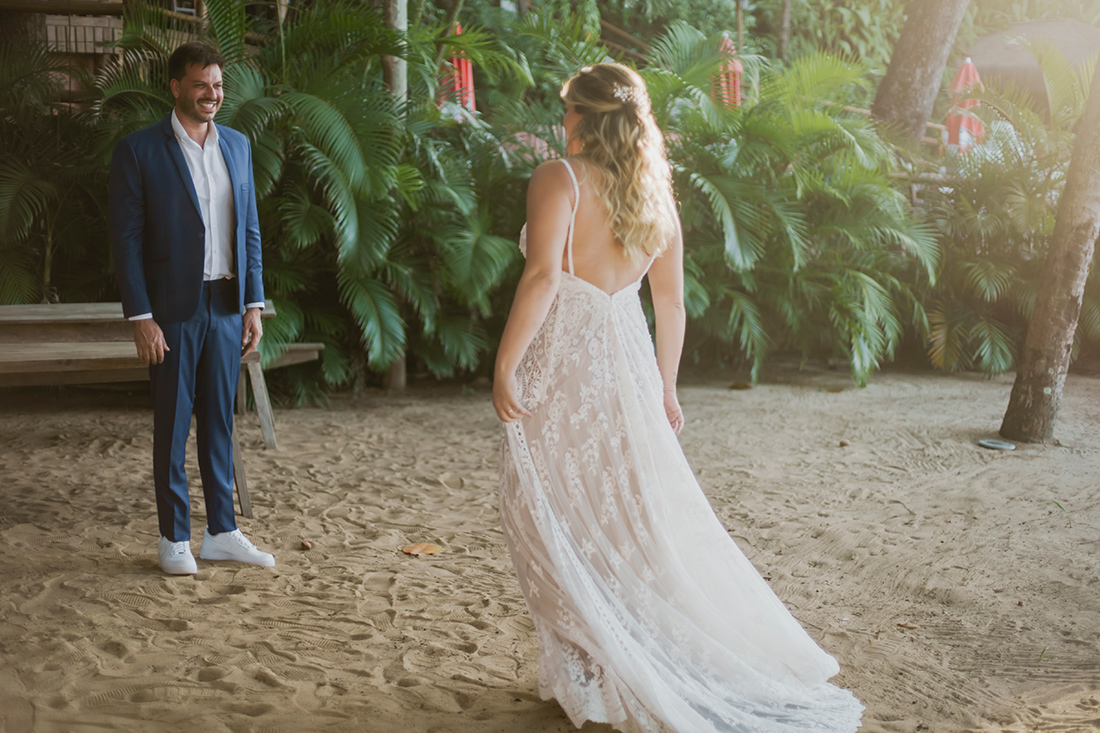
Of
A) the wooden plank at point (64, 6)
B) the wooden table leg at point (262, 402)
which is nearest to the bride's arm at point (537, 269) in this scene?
the wooden table leg at point (262, 402)

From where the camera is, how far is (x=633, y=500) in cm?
248

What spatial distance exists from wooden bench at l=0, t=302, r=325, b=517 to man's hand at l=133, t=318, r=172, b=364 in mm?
793

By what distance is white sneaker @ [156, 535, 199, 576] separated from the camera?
141 inches

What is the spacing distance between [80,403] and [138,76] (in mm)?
2603

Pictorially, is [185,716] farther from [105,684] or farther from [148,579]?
[148,579]

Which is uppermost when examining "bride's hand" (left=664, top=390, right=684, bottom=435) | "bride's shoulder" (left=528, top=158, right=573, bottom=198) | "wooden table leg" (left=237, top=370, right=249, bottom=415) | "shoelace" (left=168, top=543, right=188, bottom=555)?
"bride's shoulder" (left=528, top=158, right=573, bottom=198)

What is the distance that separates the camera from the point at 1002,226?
8961mm

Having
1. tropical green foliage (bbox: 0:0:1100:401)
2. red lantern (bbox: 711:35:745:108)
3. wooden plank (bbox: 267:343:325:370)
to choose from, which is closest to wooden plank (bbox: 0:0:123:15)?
tropical green foliage (bbox: 0:0:1100:401)

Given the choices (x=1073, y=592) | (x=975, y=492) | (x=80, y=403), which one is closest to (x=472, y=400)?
(x=80, y=403)

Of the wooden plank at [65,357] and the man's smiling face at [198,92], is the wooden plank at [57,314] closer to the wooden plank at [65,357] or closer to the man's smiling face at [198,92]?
the wooden plank at [65,357]

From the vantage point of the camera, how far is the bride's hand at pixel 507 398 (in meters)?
2.35

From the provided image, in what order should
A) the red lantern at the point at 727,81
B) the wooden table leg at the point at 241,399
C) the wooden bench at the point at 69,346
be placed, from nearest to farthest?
1. the wooden bench at the point at 69,346
2. the wooden table leg at the point at 241,399
3. the red lantern at the point at 727,81

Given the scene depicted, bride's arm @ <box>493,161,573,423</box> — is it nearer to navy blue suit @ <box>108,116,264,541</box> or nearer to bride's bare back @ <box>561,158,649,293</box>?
bride's bare back @ <box>561,158,649,293</box>

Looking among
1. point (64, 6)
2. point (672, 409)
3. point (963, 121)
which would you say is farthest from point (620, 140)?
point (963, 121)
